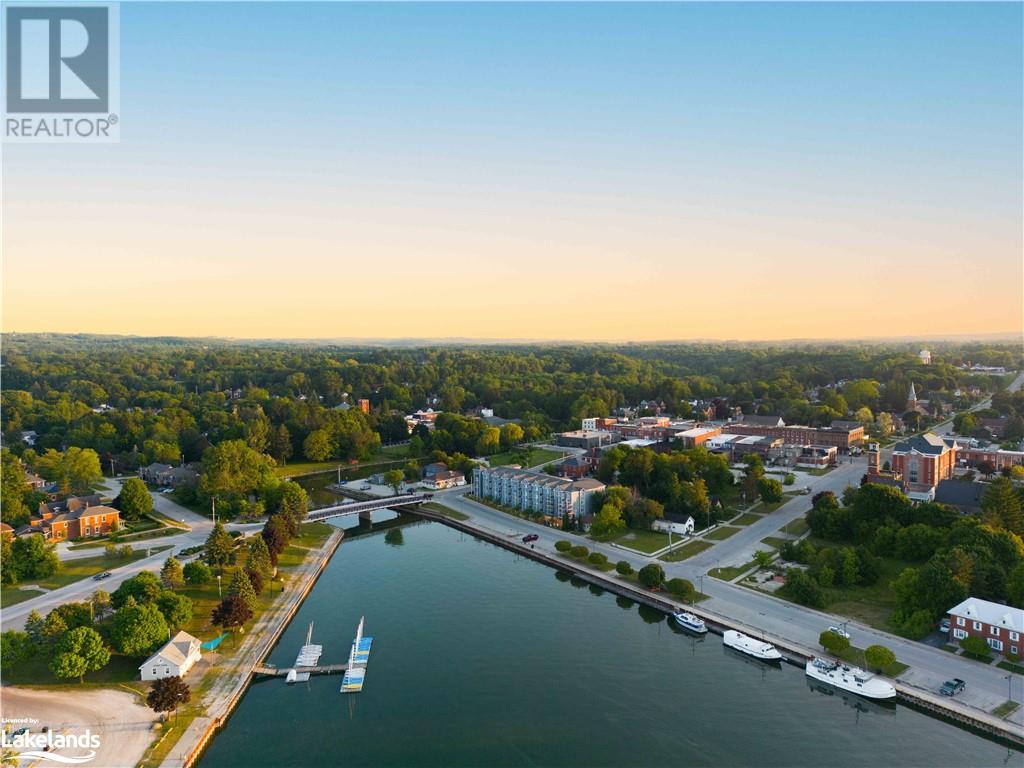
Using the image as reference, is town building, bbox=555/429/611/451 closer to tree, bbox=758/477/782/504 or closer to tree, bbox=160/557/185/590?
tree, bbox=758/477/782/504

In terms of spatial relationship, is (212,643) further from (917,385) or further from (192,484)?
(917,385)

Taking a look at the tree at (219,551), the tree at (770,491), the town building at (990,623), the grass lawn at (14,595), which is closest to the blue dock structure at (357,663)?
the tree at (219,551)

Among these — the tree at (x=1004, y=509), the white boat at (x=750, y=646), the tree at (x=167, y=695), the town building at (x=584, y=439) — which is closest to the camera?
the tree at (x=167, y=695)

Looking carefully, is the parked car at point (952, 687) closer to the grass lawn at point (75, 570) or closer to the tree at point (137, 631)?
the tree at point (137, 631)

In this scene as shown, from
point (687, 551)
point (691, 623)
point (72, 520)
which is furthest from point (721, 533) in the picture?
point (72, 520)

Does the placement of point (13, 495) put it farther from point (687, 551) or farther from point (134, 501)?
point (687, 551)
